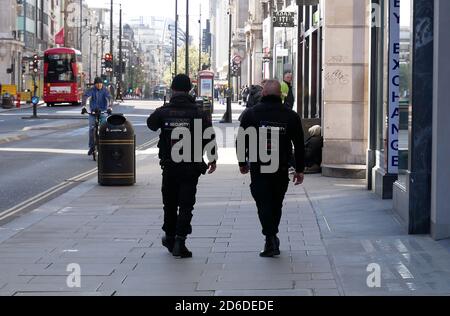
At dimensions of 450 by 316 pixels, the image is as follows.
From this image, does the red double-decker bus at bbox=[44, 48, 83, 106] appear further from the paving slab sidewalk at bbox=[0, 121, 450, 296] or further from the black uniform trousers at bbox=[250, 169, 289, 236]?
the black uniform trousers at bbox=[250, 169, 289, 236]

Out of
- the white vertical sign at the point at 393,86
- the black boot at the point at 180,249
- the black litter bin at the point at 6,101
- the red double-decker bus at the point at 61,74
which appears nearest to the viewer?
the black boot at the point at 180,249

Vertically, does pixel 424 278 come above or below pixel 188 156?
below

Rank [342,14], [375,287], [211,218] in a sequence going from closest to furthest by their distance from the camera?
1. [375,287]
2. [211,218]
3. [342,14]

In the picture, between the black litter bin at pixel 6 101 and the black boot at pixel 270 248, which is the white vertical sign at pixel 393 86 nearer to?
the black boot at pixel 270 248

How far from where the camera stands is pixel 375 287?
7926 mm

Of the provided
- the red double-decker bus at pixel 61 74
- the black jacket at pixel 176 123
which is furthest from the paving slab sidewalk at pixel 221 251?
the red double-decker bus at pixel 61 74

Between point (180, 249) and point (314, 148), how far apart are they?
30.8 feet

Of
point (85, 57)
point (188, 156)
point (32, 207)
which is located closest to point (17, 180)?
point (32, 207)

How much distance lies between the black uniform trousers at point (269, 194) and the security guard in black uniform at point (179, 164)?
0.48m

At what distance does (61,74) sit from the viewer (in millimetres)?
71938

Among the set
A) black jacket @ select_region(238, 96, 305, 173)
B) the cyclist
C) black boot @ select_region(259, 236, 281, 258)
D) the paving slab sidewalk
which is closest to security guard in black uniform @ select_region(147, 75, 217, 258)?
the paving slab sidewalk

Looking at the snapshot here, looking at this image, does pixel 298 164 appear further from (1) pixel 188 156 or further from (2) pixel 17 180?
(2) pixel 17 180

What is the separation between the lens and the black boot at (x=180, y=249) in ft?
32.0
